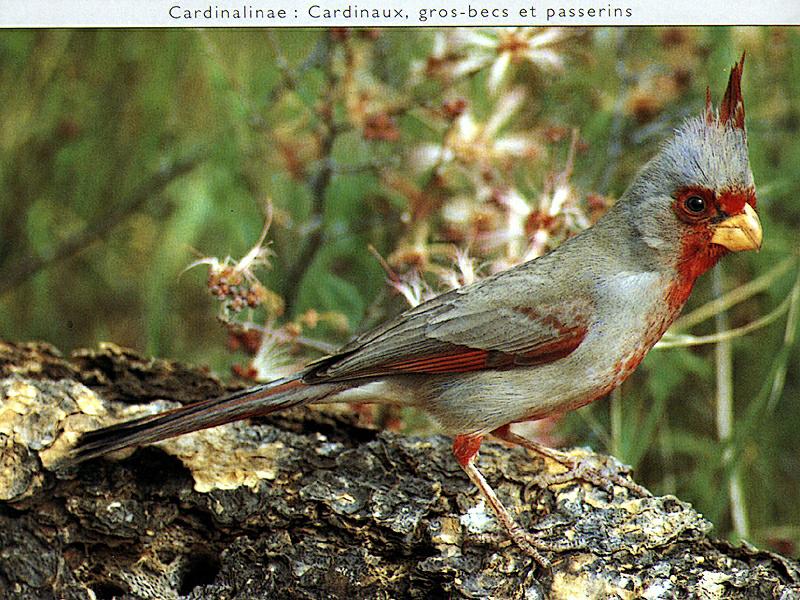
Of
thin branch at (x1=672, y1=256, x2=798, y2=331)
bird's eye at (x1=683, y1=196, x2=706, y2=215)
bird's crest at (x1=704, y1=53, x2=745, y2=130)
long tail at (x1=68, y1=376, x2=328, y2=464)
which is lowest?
long tail at (x1=68, y1=376, x2=328, y2=464)

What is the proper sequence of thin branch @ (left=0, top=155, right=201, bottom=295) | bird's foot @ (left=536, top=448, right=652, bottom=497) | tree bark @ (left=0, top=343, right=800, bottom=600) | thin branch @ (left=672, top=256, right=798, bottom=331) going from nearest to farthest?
tree bark @ (left=0, top=343, right=800, bottom=600)
bird's foot @ (left=536, top=448, right=652, bottom=497)
thin branch @ (left=672, top=256, right=798, bottom=331)
thin branch @ (left=0, top=155, right=201, bottom=295)

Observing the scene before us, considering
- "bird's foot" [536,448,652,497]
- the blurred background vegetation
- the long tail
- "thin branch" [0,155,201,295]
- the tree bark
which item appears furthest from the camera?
"thin branch" [0,155,201,295]

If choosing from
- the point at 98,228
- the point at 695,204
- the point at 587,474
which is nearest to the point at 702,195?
the point at 695,204

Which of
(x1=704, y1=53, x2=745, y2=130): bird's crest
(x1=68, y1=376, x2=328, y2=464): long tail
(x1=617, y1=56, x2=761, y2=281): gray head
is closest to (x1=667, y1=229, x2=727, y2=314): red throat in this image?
(x1=617, y1=56, x2=761, y2=281): gray head

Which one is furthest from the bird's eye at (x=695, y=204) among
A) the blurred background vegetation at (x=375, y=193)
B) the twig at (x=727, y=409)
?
the twig at (x=727, y=409)

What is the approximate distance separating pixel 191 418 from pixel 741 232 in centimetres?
133

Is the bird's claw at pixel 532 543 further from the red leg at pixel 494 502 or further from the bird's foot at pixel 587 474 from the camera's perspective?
the bird's foot at pixel 587 474

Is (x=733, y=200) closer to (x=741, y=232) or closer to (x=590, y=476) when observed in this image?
(x=741, y=232)

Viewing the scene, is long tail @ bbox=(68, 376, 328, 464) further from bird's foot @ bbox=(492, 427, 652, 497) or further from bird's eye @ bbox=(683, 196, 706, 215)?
bird's eye @ bbox=(683, 196, 706, 215)

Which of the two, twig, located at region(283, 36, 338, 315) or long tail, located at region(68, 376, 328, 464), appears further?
twig, located at region(283, 36, 338, 315)

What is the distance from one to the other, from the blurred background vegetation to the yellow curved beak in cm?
54

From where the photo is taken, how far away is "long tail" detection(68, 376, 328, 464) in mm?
2340

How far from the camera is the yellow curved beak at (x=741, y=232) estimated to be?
2.29 meters

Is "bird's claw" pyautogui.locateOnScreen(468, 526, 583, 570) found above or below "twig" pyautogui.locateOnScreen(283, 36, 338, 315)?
below
